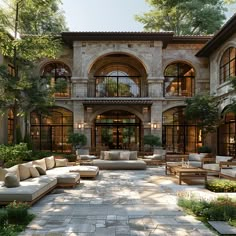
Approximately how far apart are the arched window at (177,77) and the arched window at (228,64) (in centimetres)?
334

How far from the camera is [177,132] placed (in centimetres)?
2288

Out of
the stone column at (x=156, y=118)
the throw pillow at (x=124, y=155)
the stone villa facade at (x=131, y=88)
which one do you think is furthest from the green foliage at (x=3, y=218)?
the stone column at (x=156, y=118)

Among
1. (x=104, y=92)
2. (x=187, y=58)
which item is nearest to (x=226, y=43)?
(x=187, y=58)

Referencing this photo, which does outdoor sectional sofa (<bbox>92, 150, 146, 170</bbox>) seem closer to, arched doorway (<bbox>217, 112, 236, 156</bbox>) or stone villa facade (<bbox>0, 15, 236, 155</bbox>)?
stone villa facade (<bbox>0, 15, 236, 155</bbox>)

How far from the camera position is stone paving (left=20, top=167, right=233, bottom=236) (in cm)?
550

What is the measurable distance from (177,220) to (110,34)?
56.1 feet

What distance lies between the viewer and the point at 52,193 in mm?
9148

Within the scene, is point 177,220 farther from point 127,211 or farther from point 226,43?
point 226,43

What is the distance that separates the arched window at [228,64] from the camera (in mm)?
17875

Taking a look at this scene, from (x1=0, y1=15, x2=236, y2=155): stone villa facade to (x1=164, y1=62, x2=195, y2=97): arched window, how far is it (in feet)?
0.27

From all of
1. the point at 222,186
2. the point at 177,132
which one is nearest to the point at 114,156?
the point at 222,186

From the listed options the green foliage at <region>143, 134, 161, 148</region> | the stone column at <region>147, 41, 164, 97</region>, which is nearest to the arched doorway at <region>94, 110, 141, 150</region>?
the stone column at <region>147, 41, 164, 97</region>

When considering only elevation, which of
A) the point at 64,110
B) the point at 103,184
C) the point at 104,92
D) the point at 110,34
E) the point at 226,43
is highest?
the point at 110,34

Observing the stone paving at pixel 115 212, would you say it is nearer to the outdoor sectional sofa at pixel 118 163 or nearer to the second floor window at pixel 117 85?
the outdoor sectional sofa at pixel 118 163
